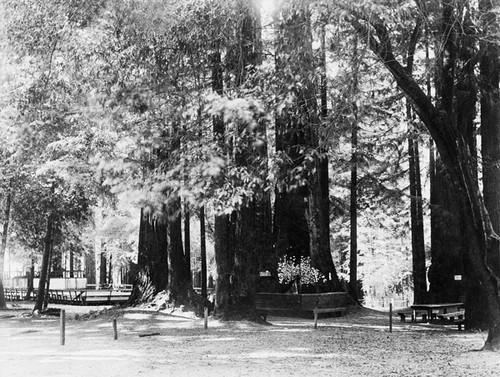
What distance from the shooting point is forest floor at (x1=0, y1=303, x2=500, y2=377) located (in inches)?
451

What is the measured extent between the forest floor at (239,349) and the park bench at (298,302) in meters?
1.23

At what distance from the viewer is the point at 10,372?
11.2 meters

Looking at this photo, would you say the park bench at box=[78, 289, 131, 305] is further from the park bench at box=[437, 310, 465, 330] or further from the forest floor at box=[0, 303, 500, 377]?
the park bench at box=[437, 310, 465, 330]

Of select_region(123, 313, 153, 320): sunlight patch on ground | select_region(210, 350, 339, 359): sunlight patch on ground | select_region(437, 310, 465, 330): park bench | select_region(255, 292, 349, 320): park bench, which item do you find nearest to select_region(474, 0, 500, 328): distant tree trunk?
select_region(437, 310, 465, 330): park bench

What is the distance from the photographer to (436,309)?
2148cm

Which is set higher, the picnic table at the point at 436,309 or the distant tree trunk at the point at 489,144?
the distant tree trunk at the point at 489,144

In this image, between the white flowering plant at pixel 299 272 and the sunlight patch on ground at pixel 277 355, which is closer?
the sunlight patch on ground at pixel 277 355

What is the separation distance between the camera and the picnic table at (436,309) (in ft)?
69.5

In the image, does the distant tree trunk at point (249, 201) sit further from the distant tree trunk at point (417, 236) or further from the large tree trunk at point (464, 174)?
the distant tree trunk at point (417, 236)

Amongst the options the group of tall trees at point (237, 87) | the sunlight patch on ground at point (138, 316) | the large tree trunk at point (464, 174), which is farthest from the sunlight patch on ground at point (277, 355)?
the sunlight patch on ground at point (138, 316)

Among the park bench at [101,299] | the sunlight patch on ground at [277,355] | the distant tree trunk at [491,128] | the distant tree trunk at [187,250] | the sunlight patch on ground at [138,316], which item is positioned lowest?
the park bench at [101,299]

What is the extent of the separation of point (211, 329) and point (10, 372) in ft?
25.5

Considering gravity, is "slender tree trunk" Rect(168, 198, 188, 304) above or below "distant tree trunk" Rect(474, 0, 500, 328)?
below

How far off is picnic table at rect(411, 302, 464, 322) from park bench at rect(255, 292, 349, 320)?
3028mm
